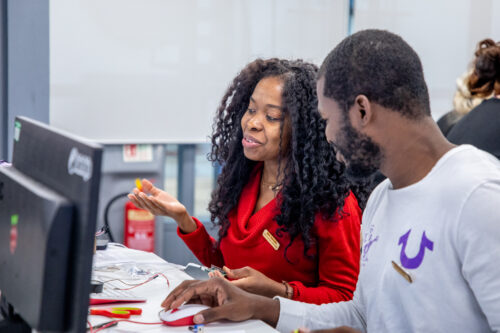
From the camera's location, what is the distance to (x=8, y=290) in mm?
1017

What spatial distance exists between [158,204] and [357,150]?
77 centimetres

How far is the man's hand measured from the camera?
1.34 m

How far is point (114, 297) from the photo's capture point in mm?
1445

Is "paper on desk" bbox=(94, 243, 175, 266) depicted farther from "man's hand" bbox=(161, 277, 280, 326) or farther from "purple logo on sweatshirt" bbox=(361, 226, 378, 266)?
"purple logo on sweatshirt" bbox=(361, 226, 378, 266)

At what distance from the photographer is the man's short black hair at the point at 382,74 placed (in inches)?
45.4

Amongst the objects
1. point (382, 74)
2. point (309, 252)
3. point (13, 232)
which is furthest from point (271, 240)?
point (13, 232)

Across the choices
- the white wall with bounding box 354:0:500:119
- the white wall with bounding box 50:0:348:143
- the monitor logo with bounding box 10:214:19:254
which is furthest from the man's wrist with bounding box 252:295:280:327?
the white wall with bounding box 354:0:500:119

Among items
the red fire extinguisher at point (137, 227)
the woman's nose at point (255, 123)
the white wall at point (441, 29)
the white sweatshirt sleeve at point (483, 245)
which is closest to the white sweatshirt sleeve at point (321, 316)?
Result: the white sweatshirt sleeve at point (483, 245)

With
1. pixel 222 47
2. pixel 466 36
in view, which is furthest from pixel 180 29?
pixel 466 36

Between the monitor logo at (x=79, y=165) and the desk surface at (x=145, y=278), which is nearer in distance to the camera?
the monitor logo at (x=79, y=165)

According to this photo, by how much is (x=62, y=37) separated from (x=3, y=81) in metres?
0.36

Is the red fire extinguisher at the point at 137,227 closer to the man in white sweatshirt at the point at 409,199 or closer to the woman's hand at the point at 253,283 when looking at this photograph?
the woman's hand at the point at 253,283

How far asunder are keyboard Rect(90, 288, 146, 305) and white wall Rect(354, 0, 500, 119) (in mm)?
2476

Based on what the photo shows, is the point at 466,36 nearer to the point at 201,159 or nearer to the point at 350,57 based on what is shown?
the point at 201,159
